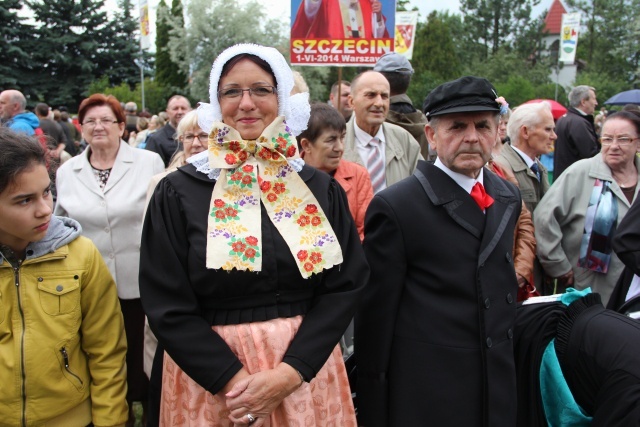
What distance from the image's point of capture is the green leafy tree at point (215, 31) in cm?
3622

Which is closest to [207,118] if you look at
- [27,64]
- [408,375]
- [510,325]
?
[408,375]

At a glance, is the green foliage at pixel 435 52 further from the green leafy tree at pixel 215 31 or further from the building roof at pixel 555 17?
the building roof at pixel 555 17

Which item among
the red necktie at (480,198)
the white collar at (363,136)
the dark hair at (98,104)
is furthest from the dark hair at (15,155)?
the white collar at (363,136)

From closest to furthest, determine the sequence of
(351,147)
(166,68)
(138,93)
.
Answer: (351,147) < (138,93) < (166,68)

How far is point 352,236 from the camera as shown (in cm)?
228

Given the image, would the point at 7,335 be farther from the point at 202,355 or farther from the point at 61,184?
the point at 61,184

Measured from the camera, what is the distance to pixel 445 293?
2297 mm

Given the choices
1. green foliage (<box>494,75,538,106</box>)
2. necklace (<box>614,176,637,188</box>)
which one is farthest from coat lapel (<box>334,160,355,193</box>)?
green foliage (<box>494,75,538,106</box>)

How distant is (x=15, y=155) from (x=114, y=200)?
1308 mm

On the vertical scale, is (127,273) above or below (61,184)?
below

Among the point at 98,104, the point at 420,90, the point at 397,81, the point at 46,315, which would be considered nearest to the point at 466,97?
the point at 46,315

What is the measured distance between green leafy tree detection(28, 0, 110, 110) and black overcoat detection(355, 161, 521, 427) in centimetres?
3781

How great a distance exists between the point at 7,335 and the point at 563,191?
346cm

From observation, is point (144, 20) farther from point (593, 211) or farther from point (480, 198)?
point (480, 198)
